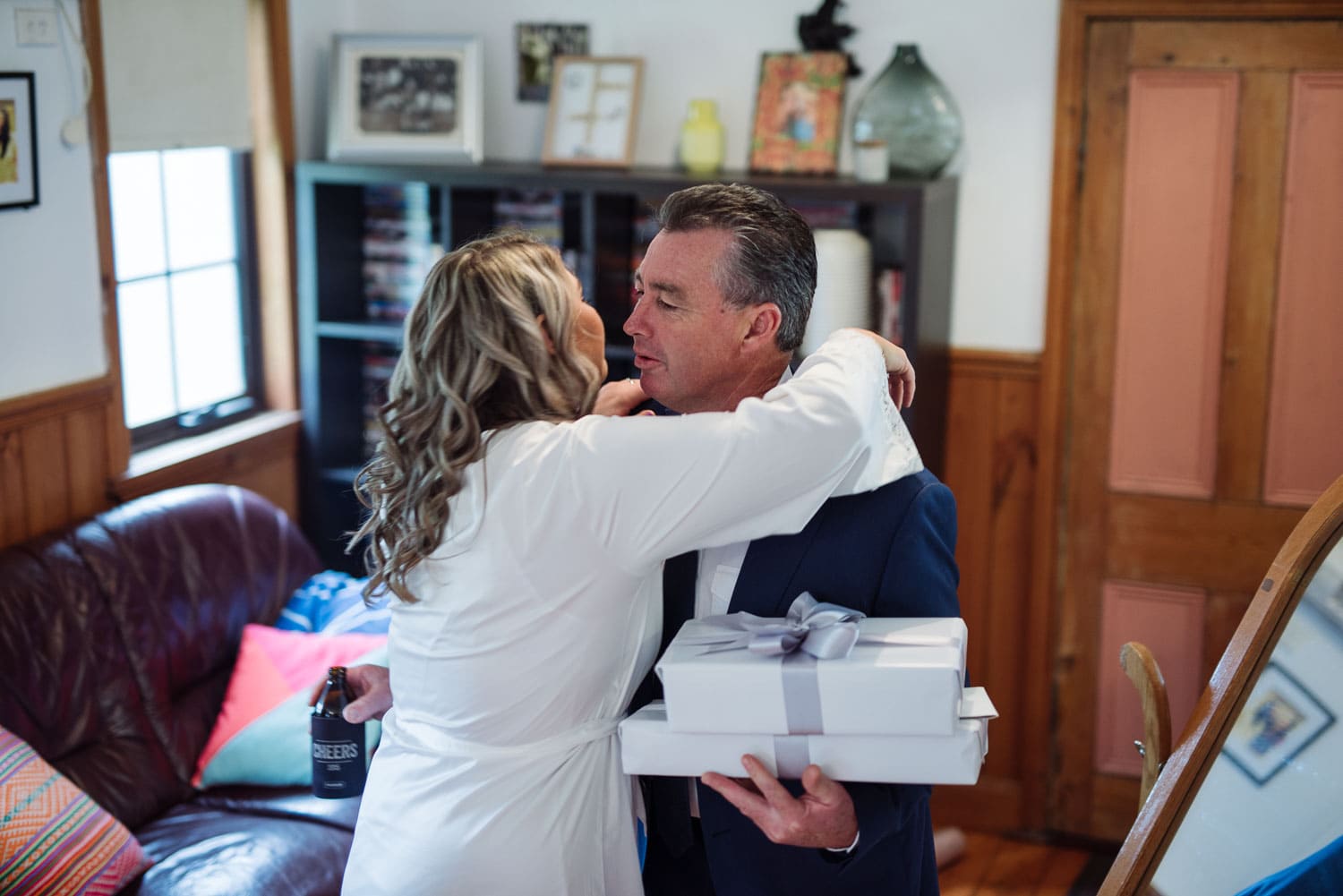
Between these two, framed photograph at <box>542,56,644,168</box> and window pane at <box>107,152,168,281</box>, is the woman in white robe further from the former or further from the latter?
framed photograph at <box>542,56,644,168</box>

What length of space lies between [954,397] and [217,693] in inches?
77.6

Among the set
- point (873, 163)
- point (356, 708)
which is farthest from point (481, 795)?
point (873, 163)

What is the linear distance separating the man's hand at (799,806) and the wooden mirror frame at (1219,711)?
43 centimetres

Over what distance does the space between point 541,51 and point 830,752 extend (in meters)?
2.83

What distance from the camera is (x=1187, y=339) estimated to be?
3459 mm

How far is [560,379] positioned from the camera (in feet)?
5.45

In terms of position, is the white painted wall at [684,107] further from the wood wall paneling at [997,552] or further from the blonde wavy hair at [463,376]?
the blonde wavy hair at [463,376]

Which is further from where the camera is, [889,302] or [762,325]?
[889,302]

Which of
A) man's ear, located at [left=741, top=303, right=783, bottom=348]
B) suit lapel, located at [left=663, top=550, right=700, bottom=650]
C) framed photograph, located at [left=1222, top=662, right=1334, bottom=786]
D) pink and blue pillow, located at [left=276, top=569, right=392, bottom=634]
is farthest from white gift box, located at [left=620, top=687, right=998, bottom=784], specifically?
pink and blue pillow, located at [left=276, top=569, right=392, bottom=634]

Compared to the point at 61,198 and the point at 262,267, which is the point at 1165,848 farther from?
the point at 262,267

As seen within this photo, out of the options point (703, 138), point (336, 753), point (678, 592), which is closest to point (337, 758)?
point (336, 753)

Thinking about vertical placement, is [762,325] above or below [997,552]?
above

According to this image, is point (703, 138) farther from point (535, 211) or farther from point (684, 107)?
point (535, 211)

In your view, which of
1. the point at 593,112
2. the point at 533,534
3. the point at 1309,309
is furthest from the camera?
the point at 593,112
